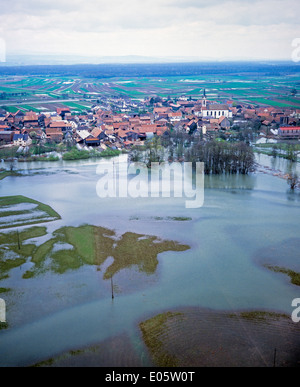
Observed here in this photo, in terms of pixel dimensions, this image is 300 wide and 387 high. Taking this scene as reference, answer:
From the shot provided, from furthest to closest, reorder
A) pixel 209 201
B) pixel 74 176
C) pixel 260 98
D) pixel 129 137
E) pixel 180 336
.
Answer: pixel 260 98, pixel 129 137, pixel 74 176, pixel 209 201, pixel 180 336

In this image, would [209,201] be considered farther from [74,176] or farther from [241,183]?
[74,176]

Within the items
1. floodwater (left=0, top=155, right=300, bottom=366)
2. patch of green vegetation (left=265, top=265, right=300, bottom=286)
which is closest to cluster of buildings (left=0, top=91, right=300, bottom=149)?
floodwater (left=0, top=155, right=300, bottom=366)

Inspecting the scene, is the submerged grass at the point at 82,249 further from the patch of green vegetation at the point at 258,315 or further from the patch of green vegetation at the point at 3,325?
the patch of green vegetation at the point at 258,315

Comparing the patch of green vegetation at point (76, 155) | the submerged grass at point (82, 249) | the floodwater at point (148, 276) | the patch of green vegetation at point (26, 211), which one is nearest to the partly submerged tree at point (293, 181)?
the floodwater at point (148, 276)

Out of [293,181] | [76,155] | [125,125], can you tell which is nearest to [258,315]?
[293,181]

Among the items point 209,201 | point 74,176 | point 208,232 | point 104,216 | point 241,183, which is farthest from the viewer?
point 74,176

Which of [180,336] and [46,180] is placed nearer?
[180,336]
